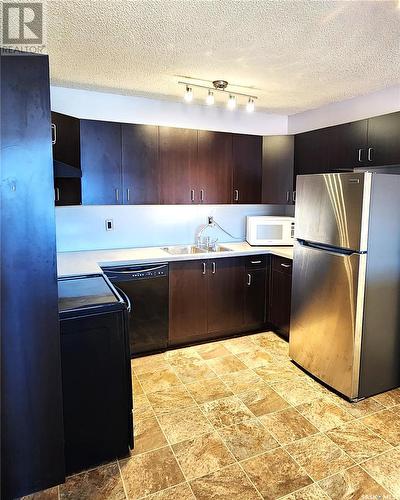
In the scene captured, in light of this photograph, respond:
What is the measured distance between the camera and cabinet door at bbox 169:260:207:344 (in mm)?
3348

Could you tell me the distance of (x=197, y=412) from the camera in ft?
8.14

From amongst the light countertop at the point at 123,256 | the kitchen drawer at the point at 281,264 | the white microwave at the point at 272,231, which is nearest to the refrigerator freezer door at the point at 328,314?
the kitchen drawer at the point at 281,264

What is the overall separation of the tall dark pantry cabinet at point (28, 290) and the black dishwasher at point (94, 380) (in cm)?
7

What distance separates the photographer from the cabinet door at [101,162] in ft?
10.3

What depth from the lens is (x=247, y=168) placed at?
3.87m

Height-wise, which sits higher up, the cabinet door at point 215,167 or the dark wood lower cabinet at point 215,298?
the cabinet door at point 215,167

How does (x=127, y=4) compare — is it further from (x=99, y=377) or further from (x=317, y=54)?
(x=99, y=377)

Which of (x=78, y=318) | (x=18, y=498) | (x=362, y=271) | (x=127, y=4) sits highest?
(x=127, y=4)

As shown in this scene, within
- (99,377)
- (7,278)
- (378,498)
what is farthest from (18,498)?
(378,498)

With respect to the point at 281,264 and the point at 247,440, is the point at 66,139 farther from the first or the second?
the point at 247,440

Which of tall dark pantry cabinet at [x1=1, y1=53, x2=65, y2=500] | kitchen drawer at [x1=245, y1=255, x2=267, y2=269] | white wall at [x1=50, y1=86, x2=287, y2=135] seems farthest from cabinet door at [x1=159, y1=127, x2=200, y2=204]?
tall dark pantry cabinet at [x1=1, y1=53, x2=65, y2=500]

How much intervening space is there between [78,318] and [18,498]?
0.94 meters

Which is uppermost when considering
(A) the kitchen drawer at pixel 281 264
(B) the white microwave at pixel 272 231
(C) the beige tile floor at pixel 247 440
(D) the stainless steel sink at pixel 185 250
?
(B) the white microwave at pixel 272 231

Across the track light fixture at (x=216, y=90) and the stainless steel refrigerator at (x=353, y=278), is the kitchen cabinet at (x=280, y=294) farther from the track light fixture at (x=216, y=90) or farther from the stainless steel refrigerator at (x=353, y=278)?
the track light fixture at (x=216, y=90)
